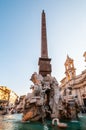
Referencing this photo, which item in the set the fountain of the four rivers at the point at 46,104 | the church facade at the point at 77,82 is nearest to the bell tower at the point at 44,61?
the fountain of the four rivers at the point at 46,104

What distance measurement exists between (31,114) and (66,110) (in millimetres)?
3877

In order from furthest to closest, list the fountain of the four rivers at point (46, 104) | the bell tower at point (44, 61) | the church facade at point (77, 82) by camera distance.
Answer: the church facade at point (77, 82) < the bell tower at point (44, 61) < the fountain of the four rivers at point (46, 104)

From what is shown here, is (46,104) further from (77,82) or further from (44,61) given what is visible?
(77,82)

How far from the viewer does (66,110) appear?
14.7 metres

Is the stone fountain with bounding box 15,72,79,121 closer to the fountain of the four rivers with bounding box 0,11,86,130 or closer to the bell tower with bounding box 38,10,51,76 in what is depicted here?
the fountain of the four rivers with bounding box 0,11,86,130

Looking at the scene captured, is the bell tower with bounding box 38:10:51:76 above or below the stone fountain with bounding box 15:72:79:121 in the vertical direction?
above

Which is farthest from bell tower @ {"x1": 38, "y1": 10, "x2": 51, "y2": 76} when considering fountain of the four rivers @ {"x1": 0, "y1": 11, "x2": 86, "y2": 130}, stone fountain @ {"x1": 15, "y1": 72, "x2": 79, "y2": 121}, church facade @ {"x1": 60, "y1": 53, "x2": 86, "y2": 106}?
church facade @ {"x1": 60, "y1": 53, "x2": 86, "y2": 106}

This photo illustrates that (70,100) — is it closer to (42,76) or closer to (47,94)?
(47,94)

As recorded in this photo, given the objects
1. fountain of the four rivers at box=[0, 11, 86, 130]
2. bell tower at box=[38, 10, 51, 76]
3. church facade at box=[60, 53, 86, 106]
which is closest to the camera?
fountain of the four rivers at box=[0, 11, 86, 130]

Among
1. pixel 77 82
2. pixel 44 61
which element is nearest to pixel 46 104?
pixel 44 61

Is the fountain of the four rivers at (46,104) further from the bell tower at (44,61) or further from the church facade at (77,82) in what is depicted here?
A: the church facade at (77,82)

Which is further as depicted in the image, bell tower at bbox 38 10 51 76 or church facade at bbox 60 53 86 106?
church facade at bbox 60 53 86 106

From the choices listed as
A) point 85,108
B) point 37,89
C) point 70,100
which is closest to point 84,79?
point 85,108

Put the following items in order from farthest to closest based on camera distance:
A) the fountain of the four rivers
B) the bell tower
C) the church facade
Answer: the church facade, the bell tower, the fountain of the four rivers
